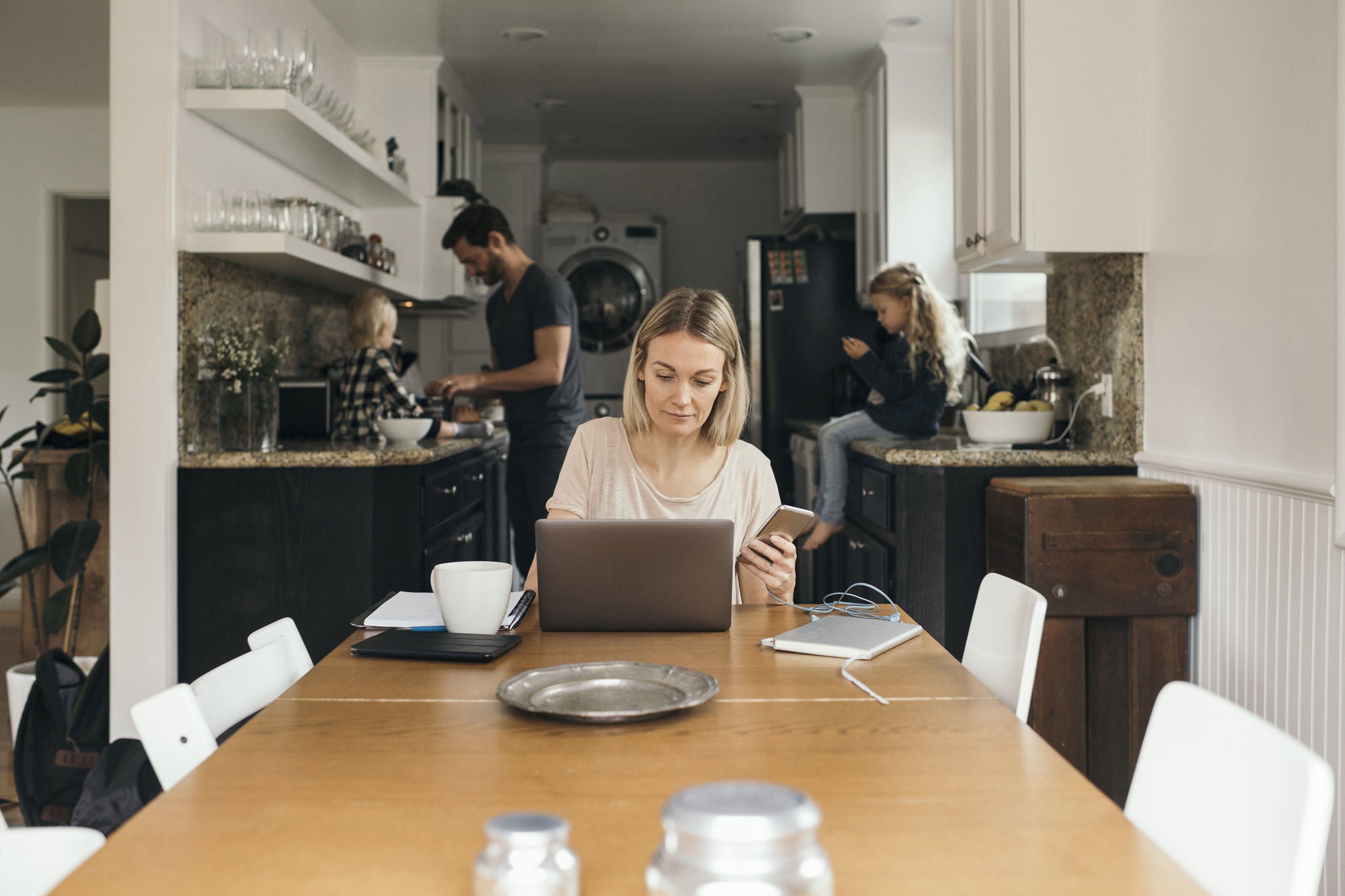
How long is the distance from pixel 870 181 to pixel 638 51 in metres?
1.14

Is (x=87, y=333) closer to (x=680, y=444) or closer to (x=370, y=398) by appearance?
(x=370, y=398)

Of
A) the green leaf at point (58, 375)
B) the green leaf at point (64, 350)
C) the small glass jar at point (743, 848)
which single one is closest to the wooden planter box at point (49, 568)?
the green leaf at point (64, 350)

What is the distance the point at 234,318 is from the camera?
3201 millimetres

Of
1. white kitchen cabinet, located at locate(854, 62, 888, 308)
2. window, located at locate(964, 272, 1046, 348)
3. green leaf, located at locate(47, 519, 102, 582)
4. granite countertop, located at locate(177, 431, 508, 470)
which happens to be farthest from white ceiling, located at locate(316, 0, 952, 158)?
green leaf, located at locate(47, 519, 102, 582)

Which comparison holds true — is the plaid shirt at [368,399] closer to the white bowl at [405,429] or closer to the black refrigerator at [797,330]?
the white bowl at [405,429]

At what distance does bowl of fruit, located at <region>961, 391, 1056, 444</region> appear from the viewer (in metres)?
2.96

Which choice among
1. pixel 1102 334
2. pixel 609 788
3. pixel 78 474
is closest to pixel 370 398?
pixel 78 474

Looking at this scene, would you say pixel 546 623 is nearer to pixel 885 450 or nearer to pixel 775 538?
pixel 775 538

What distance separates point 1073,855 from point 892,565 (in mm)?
2108

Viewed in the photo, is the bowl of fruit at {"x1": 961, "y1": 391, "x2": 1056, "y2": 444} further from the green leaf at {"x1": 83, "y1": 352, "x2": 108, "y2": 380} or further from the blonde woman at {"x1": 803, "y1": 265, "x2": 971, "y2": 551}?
the green leaf at {"x1": 83, "y1": 352, "x2": 108, "y2": 380}

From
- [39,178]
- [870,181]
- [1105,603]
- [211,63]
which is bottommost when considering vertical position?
[1105,603]

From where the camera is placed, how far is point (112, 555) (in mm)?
2744

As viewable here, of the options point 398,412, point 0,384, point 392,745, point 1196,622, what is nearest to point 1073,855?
point 392,745

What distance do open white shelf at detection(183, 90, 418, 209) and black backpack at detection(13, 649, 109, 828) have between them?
4.63 ft
